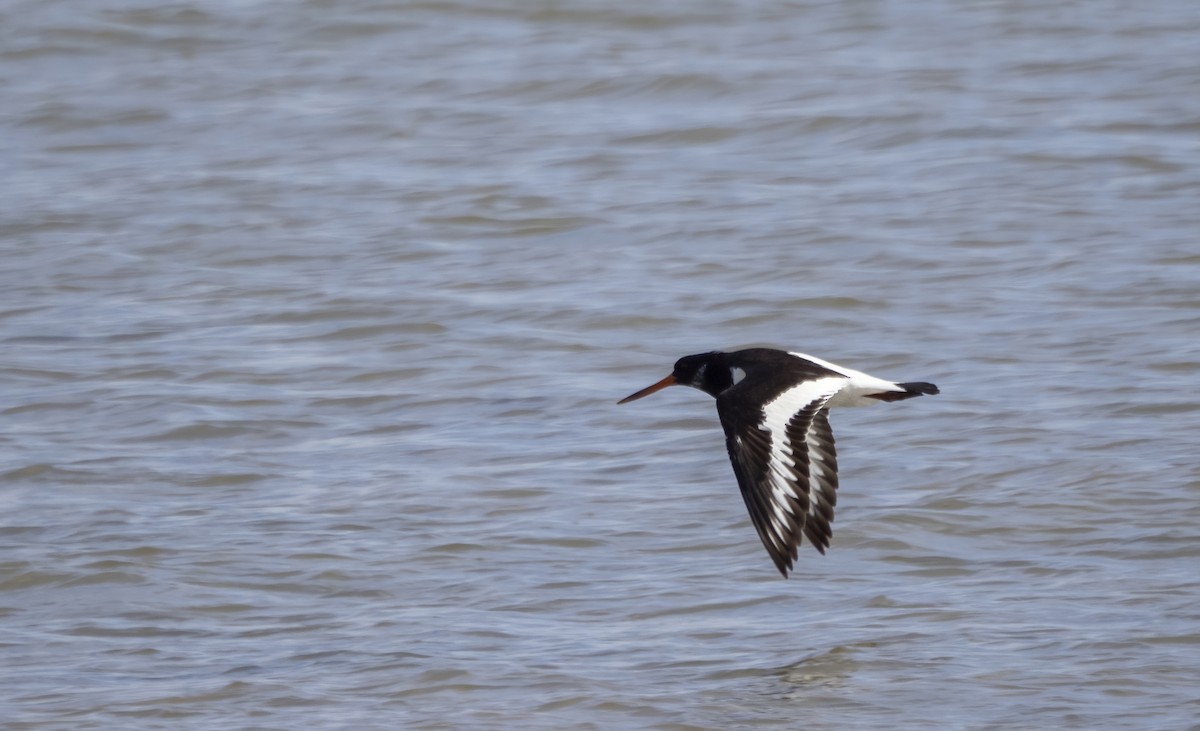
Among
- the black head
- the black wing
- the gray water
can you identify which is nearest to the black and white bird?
the black wing

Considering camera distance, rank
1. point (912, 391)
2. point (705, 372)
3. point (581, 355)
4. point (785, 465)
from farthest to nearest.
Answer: point (581, 355)
point (705, 372)
point (912, 391)
point (785, 465)

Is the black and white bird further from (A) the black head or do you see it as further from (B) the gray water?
(B) the gray water

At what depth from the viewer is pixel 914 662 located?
546cm

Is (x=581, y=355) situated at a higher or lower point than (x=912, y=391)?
lower

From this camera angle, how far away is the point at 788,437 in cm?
577

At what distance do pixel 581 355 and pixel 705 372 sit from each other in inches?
71.3

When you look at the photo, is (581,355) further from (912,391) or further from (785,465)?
(785,465)

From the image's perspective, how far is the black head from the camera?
6812 mm

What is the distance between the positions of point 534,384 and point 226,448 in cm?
146

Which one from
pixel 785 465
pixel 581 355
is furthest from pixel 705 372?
pixel 581 355

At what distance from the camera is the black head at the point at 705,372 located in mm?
6812

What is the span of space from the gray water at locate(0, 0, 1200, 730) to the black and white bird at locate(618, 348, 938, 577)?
1.25 ft

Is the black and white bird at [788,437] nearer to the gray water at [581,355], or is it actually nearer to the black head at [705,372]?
the black head at [705,372]

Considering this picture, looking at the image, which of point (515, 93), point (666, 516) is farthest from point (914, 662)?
point (515, 93)
